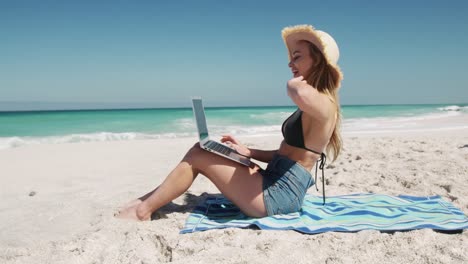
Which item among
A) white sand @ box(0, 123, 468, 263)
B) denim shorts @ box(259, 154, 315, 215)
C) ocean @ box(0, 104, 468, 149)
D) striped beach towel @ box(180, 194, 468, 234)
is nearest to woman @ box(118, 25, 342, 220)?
denim shorts @ box(259, 154, 315, 215)

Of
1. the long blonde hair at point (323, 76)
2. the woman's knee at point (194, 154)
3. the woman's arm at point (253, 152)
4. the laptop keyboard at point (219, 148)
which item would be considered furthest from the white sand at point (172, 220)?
the long blonde hair at point (323, 76)

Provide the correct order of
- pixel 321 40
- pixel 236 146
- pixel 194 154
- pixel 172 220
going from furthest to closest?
pixel 236 146, pixel 172 220, pixel 194 154, pixel 321 40

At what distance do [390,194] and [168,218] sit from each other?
92.1 inches

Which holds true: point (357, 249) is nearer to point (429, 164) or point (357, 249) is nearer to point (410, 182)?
point (410, 182)

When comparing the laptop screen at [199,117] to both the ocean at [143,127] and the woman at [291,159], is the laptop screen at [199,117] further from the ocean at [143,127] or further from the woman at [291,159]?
the ocean at [143,127]

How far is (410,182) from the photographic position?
4398mm

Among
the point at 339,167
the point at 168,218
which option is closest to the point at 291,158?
the point at 168,218

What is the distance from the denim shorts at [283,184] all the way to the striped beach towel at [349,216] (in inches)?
4.1

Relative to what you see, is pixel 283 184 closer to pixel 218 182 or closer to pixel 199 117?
pixel 218 182

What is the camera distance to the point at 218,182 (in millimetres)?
3072

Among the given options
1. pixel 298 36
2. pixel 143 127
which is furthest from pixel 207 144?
pixel 143 127

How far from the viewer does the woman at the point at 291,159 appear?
280 cm

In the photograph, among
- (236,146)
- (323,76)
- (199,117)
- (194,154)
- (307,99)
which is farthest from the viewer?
(236,146)

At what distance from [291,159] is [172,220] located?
1.11 m
